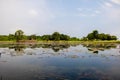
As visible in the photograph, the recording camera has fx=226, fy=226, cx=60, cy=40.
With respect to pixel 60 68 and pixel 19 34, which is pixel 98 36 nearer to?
pixel 19 34

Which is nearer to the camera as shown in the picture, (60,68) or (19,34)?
(60,68)

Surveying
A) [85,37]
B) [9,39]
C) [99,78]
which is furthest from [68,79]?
[85,37]

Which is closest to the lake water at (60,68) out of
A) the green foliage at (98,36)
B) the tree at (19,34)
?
the tree at (19,34)

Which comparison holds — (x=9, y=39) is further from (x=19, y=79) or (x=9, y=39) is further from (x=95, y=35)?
(x=19, y=79)

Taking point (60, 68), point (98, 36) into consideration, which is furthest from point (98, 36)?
point (60, 68)

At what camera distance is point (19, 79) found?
55.3 ft

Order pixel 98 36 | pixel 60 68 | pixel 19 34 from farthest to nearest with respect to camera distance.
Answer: pixel 98 36 < pixel 19 34 < pixel 60 68

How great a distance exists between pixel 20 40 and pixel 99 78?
9909cm

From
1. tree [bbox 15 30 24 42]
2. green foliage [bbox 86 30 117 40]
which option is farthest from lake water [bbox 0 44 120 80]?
green foliage [bbox 86 30 117 40]

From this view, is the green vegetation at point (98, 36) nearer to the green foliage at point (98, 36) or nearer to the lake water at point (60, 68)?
the green foliage at point (98, 36)

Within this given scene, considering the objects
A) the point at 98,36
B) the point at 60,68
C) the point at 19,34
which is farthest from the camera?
the point at 98,36

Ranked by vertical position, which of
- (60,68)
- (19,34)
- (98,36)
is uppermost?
(19,34)

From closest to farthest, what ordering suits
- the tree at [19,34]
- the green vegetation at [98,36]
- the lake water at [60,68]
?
1. the lake water at [60,68]
2. the tree at [19,34]
3. the green vegetation at [98,36]

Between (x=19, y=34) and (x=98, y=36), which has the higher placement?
(x=19, y=34)
